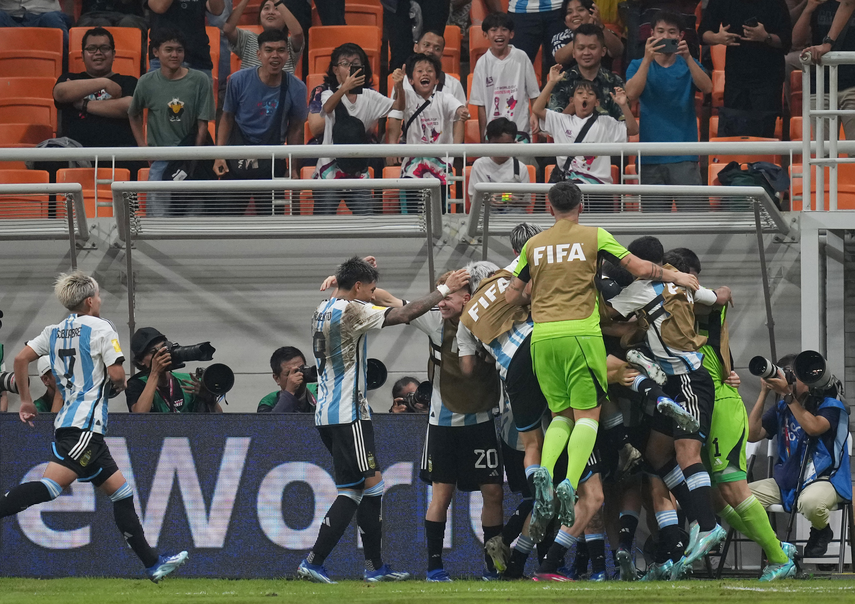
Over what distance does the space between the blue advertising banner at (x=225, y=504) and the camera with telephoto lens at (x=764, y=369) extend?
2.12 m

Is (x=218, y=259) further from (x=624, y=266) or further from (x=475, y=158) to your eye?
(x=624, y=266)

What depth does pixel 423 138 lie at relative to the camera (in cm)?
1188

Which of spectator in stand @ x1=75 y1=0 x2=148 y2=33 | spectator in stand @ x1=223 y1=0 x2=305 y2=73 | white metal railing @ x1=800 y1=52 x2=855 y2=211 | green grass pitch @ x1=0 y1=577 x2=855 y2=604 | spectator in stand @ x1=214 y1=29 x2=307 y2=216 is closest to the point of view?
green grass pitch @ x1=0 y1=577 x2=855 y2=604

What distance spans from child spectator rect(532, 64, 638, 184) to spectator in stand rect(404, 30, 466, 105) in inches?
39.2

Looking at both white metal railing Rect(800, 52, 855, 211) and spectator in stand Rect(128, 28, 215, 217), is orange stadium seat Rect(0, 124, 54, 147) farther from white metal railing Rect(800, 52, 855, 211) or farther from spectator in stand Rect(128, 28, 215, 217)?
white metal railing Rect(800, 52, 855, 211)

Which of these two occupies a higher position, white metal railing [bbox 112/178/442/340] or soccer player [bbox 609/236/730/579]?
white metal railing [bbox 112/178/442/340]

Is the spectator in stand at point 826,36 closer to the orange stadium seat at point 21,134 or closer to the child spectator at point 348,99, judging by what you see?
the child spectator at point 348,99

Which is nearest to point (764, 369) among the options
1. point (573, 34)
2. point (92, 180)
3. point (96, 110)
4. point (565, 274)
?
point (565, 274)

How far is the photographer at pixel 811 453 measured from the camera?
883cm

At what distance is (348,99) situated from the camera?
38.6ft

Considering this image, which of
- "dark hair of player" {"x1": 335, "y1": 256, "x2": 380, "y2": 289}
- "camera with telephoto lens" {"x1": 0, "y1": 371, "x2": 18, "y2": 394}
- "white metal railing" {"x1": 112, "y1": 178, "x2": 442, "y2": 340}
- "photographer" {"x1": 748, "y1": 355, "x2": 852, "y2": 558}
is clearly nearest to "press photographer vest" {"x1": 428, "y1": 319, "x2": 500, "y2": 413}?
"dark hair of player" {"x1": 335, "y1": 256, "x2": 380, "y2": 289}

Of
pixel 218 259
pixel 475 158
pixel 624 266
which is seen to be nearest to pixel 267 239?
pixel 218 259

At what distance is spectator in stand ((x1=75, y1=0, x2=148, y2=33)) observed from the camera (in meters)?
14.6

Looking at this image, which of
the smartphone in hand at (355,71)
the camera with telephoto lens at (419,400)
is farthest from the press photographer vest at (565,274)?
the smartphone in hand at (355,71)
